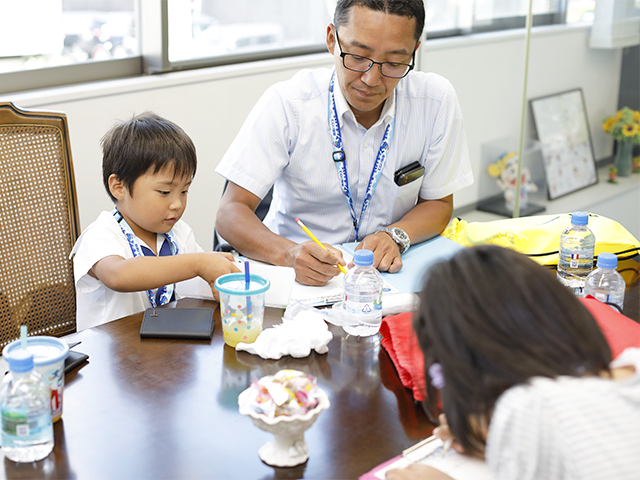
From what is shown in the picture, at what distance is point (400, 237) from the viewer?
5.54ft

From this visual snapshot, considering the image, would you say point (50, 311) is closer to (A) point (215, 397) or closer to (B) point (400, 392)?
(A) point (215, 397)

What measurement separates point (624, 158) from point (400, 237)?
8.77 feet

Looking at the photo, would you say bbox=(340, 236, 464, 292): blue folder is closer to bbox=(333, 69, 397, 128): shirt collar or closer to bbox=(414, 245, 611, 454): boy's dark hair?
bbox=(333, 69, 397, 128): shirt collar

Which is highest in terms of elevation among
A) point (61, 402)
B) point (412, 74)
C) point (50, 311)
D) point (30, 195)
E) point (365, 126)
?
point (412, 74)

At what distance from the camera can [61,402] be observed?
0.98 metres

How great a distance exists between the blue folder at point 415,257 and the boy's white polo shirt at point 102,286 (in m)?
0.45

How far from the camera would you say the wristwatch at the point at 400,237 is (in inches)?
66.1

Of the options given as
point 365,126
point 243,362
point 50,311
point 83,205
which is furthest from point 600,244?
point 83,205

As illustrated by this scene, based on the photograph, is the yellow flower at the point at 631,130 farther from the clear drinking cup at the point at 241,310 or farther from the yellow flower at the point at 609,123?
the clear drinking cup at the point at 241,310

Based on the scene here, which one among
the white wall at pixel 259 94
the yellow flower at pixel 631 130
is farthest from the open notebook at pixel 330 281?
the yellow flower at pixel 631 130

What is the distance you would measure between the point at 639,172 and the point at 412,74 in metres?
2.31

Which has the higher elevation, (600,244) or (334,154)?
(334,154)

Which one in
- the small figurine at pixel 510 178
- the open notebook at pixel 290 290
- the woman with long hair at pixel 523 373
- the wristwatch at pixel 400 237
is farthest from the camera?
the small figurine at pixel 510 178

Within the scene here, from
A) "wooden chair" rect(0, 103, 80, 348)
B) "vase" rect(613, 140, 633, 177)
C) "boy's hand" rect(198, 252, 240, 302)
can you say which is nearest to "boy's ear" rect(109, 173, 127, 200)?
"wooden chair" rect(0, 103, 80, 348)
